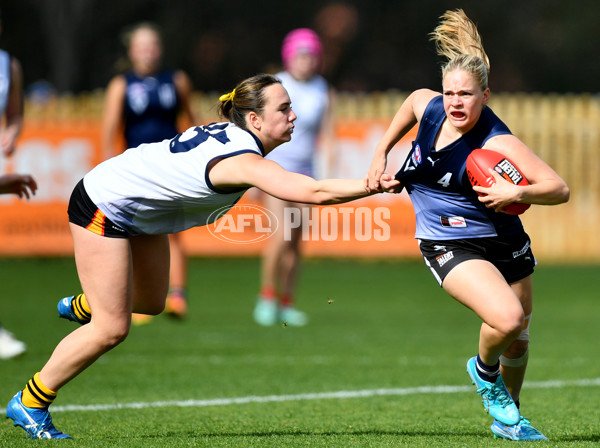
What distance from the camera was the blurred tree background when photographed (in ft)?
102

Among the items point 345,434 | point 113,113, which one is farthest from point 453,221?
point 113,113

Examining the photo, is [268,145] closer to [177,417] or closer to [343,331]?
[177,417]

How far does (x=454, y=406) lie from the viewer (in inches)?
251

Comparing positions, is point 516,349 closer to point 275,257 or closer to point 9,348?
point 9,348

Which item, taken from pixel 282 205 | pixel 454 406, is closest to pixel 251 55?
pixel 282 205

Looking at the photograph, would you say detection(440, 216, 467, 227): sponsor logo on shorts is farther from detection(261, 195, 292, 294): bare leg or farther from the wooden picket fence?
the wooden picket fence

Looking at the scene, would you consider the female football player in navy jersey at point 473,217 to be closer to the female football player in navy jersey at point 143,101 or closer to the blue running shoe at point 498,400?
the blue running shoe at point 498,400

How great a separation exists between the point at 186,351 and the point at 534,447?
164 inches

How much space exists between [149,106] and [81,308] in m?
4.75

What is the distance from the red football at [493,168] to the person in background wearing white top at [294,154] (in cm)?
516

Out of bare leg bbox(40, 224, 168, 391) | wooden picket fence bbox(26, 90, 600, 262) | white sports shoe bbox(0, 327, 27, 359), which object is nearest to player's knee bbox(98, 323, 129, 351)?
bare leg bbox(40, 224, 168, 391)

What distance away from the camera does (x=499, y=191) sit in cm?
472

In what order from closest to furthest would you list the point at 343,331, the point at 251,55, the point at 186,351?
1. the point at 186,351
2. the point at 343,331
3. the point at 251,55

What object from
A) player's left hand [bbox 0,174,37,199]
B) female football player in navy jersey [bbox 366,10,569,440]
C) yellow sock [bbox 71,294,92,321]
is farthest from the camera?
player's left hand [bbox 0,174,37,199]
